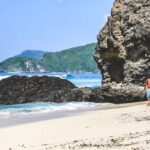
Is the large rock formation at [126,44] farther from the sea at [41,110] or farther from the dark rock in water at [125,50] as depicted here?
the sea at [41,110]

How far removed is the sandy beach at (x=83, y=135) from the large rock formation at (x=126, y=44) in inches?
481

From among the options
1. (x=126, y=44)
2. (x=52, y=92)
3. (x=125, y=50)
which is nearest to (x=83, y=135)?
(x=125, y=50)

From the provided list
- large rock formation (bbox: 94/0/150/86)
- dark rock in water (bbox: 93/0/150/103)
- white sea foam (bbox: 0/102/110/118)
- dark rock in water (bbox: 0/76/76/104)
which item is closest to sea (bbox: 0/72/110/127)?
white sea foam (bbox: 0/102/110/118)

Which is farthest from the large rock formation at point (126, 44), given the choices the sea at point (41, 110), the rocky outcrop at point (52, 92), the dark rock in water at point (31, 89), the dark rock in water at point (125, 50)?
the dark rock in water at point (31, 89)

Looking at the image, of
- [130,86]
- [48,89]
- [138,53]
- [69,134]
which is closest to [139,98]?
[130,86]

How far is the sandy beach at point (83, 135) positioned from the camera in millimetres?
11086

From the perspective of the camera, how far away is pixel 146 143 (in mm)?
10594

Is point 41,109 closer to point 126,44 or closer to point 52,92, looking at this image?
point 126,44

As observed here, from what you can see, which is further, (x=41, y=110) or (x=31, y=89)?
(x=31, y=89)

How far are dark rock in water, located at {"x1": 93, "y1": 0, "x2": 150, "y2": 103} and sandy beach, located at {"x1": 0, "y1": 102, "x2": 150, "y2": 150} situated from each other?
37.0 feet

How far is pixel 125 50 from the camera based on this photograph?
30.0 meters

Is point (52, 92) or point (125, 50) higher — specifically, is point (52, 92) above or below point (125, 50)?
below

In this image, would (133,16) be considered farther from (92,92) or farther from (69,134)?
(69,134)

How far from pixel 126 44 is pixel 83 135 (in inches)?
694
